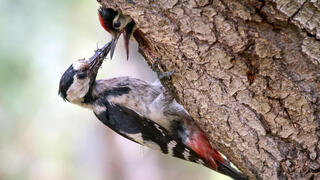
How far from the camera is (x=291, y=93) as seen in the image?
2076 mm

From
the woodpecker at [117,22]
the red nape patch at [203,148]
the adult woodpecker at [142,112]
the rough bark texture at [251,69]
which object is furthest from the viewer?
the adult woodpecker at [142,112]

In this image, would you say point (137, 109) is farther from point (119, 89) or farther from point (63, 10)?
point (63, 10)

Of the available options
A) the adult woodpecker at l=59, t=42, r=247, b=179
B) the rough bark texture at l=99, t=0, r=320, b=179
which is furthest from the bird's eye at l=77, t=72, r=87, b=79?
the rough bark texture at l=99, t=0, r=320, b=179

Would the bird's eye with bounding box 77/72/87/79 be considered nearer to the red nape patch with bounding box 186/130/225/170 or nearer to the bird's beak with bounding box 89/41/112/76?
the bird's beak with bounding box 89/41/112/76

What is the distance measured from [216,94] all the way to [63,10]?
354 cm

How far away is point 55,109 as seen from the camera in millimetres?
5391

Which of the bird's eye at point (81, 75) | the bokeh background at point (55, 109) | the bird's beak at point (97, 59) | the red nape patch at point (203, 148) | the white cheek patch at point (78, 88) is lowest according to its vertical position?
the bokeh background at point (55, 109)

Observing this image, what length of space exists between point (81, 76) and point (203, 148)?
40.0 inches

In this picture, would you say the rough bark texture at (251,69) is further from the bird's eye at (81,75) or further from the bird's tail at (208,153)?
the bird's eye at (81,75)

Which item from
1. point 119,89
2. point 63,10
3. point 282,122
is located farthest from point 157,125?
point 63,10

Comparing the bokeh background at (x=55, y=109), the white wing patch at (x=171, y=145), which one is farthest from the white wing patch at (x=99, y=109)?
the bokeh background at (x=55, y=109)

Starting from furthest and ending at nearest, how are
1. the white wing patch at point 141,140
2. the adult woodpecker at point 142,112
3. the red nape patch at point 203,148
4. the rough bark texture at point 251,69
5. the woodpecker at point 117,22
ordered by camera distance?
the white wing patch at point 141,140, the adult woodpecker at point 142,112, the red nape patch at point 203,148, the woodpecker at point 117,22, the rough bark texture at point 251,69

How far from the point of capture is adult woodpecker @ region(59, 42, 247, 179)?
3082 millimetres

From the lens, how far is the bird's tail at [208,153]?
9.78 ft
